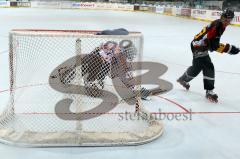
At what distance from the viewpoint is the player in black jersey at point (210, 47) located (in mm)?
4297

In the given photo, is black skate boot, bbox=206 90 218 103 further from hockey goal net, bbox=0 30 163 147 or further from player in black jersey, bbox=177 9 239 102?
hockey goal net, bbox=0 30 163 147

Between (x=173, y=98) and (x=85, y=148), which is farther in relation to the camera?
(x=173, y=98)

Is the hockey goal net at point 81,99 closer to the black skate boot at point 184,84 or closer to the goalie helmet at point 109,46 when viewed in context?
the goalie helmet at point 109,46

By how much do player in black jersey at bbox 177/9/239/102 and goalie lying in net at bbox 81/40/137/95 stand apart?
1010mm

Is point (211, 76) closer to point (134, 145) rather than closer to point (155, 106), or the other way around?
point (155, 106)

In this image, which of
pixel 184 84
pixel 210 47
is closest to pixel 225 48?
pixel 210 47

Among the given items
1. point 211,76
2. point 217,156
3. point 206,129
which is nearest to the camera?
point 217,156

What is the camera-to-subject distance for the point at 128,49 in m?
3.73

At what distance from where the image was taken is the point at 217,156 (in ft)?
10.3

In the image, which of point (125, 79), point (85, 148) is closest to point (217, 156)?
point (85, 148)

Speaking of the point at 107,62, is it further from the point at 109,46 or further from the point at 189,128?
the point at 189,128

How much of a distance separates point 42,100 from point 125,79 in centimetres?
101

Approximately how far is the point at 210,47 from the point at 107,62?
1.33m

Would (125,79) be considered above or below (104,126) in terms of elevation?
above
